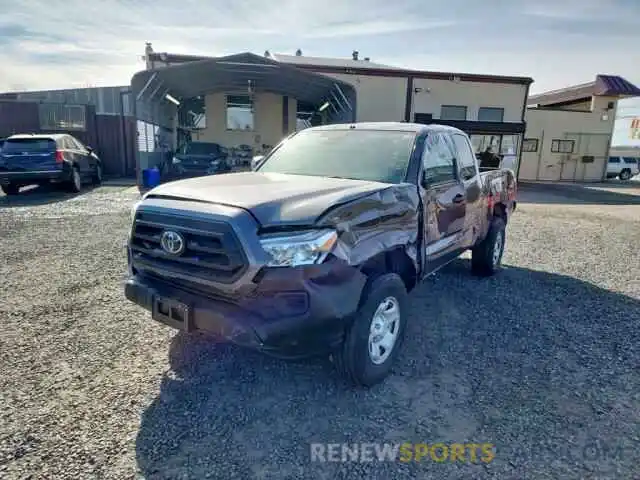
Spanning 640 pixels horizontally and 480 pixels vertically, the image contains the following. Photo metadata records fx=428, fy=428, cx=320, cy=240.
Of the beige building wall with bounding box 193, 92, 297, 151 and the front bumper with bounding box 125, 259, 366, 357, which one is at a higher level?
the beige building wall with bounding box 193, 92, 297, 151

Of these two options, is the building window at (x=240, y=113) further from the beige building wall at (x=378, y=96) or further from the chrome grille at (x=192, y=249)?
the chrome grille at (x=192, y=249)

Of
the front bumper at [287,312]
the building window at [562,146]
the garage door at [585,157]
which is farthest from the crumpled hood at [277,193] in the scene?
the garage door at [585,157]

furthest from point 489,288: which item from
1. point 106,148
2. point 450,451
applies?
point 106,148

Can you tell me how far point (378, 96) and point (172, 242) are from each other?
18227 millimetres

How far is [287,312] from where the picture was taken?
255 centimetres

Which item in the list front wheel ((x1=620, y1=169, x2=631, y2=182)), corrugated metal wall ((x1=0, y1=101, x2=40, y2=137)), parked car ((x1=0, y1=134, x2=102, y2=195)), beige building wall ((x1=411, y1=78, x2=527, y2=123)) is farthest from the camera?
front wheel ((x1=620, y1=169, x2=631, y2=182))

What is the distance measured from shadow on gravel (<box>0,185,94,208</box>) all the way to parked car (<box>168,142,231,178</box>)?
3.19 meters

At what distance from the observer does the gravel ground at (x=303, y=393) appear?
241 centimetres

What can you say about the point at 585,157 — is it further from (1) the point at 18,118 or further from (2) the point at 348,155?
(1) the point at 18,118

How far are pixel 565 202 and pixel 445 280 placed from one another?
11928mm

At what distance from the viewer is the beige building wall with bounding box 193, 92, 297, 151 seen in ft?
70.0

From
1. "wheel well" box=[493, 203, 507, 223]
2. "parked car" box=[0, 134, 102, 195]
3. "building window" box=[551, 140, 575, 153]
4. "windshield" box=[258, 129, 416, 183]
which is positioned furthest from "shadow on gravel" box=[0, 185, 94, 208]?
"building window" box=[551, 140, 575, 153]

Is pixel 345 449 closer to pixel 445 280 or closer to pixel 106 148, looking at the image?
pixel 445 280

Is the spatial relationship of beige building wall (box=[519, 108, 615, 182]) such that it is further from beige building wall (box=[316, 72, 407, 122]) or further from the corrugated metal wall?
the corrugated metal wall
